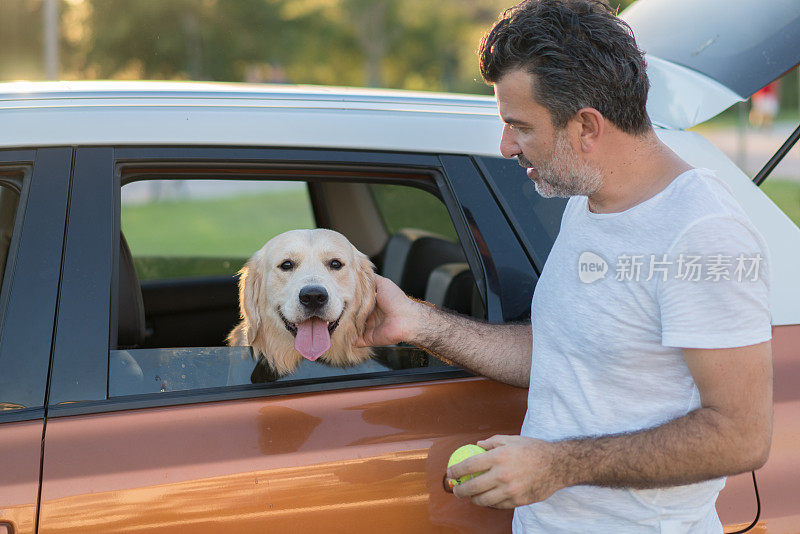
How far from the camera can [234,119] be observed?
199cm

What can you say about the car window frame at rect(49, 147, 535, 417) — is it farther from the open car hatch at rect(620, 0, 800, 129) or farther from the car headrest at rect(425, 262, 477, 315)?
the open car hatch at rect(620, 0, 800, 129)

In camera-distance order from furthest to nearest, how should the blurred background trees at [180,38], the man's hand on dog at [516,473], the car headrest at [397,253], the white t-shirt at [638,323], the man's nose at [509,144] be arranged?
the blurred background trees at [180,38] < the car headrest at [397,253] < the man's nose at [509,144] < the man's hand on dog at [516,473] < the white t-shirt at [638,323]

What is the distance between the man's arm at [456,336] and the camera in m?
1.93

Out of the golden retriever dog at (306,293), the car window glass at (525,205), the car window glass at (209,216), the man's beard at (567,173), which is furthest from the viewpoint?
the car window glass at (209,216)

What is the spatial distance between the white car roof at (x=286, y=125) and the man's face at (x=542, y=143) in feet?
1.24

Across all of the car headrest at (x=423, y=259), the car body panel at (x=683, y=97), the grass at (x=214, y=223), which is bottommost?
the car headrest at (x=423, y=259)

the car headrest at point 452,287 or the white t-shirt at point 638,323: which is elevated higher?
the car headrest at point 452,287

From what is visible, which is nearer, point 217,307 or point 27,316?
point 27,316

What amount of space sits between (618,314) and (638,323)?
0.14 ft

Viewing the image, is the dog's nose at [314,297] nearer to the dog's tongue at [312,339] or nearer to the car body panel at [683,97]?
the dog's tongue at [312,339]

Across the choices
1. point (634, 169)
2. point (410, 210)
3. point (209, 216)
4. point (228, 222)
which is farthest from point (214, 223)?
point (634, 169)

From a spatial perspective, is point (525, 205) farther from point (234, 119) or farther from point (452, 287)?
point (452, 287)

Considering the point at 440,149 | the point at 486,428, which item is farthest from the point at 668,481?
the point at 440,149

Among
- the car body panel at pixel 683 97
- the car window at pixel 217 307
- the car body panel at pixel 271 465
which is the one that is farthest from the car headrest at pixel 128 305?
the car body panel at pixel 683 97
